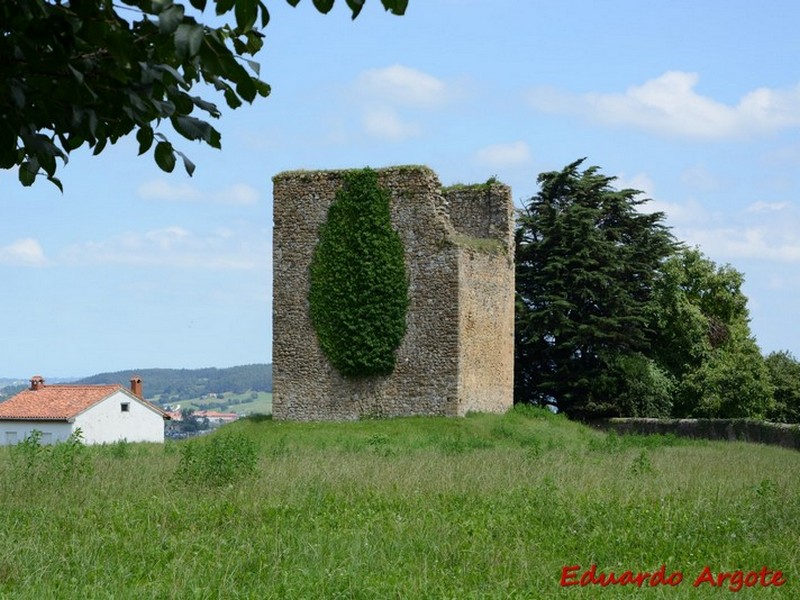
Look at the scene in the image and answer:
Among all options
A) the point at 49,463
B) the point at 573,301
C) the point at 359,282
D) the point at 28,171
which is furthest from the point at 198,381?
the point at 28,171

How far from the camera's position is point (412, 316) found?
28.0 meters

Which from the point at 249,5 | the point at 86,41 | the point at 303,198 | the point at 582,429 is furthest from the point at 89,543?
the point at 582,429

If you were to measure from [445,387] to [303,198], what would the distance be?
667 centimetres

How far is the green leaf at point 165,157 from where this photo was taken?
4.96 meters

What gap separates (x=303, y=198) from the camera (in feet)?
95.1

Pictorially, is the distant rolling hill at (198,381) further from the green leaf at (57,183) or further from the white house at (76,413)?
the green leaf at (57,183)

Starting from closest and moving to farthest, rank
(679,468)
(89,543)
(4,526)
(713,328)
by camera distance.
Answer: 1. (89,543)
2. (4,526)
3. (679,468)
4. (713,328)

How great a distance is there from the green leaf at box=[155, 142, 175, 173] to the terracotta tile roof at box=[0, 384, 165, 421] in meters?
51.5

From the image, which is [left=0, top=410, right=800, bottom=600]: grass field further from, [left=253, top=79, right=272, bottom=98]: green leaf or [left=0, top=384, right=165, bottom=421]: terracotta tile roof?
[left=0, top=384, right=165, bottom=421]: terracotta tile roof

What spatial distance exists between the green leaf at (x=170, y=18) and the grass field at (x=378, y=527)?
4633mm

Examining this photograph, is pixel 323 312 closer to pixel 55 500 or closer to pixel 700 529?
pixel 55 500

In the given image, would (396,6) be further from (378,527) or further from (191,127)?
(378,527)

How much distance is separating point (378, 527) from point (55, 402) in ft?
164

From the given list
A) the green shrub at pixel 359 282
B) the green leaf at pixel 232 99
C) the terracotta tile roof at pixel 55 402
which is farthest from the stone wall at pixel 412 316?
the terracotta tile roof at pixel 55 402
